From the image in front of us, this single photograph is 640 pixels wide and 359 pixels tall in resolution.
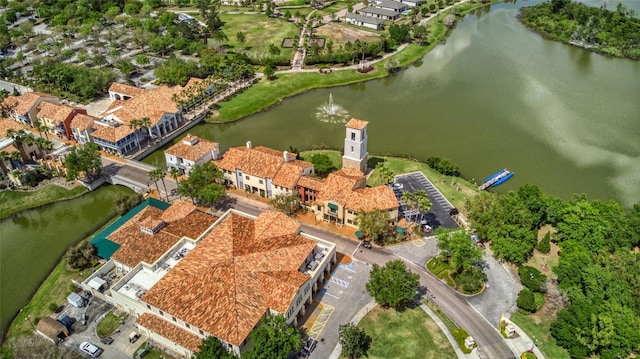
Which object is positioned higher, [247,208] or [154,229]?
[154,229]

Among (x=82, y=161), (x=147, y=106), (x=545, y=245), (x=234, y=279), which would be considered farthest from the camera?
(x=147, y=106)

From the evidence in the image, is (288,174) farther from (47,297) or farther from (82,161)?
(47,297)

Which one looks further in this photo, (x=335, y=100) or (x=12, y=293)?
(x=335, y=100)

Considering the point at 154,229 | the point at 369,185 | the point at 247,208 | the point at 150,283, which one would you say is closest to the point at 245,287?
the point at 150,283

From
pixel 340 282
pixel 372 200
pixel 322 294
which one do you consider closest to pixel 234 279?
pixel 322 294

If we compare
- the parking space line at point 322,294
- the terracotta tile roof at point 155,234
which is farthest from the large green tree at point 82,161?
the parking space line at point 322,294

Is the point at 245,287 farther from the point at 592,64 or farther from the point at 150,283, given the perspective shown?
the point at 592,64
